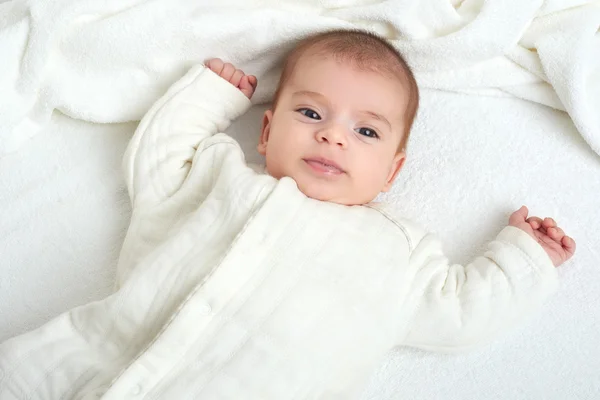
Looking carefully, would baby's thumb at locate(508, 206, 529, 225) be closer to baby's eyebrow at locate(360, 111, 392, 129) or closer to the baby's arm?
the baby's arm

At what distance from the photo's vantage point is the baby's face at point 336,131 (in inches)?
47.9

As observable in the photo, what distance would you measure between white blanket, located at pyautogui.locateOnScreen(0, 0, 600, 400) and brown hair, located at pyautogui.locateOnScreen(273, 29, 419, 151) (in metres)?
0.08

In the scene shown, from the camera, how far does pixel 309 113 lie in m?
1.27

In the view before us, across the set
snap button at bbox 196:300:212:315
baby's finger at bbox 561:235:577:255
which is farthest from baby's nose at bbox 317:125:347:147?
baby's finger at bbox 561:235:577:255

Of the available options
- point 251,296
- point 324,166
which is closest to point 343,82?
point 324,166

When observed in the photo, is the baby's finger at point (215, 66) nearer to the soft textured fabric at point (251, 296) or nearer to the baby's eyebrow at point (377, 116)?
the soft textured fabric at point (251, 296)

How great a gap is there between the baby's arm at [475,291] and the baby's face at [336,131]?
0.17m

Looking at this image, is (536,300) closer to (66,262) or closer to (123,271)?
(123,271)

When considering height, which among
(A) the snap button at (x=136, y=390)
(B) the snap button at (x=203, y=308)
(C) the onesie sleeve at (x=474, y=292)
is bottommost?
(A) the snap button at (x=136, y=390)

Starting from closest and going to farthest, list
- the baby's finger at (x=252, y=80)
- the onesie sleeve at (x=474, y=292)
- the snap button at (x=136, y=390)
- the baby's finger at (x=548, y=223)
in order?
the snap button at (x=136, y=390)
the onesie sleeve at (x=474, y=292)
the baby's finger at (x=548, y=223)
the baby's finger at (x=252, y=80)

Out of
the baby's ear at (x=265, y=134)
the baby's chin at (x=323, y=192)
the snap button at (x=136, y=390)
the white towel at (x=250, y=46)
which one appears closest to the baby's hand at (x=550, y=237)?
the white towel at (x=250, y=46)

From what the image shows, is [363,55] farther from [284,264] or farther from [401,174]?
[284,264]

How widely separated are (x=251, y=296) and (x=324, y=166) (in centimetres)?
27

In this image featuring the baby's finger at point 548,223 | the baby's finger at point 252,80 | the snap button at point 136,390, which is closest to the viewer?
the snap button at point 136,390
